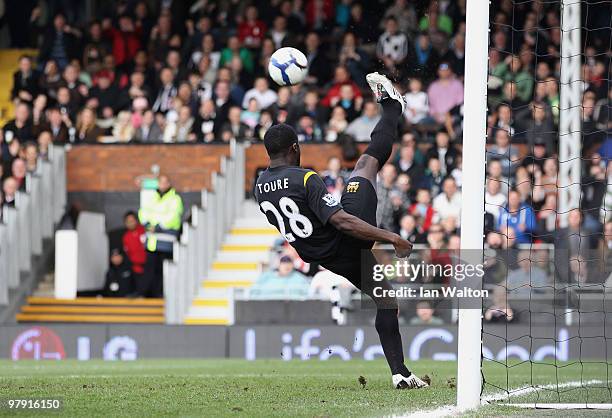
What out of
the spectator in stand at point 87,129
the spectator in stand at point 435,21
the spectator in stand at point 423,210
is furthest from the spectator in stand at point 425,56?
the spectator in stand at point 87,129

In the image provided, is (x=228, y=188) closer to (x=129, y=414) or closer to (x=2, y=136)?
(x=2, y=136)

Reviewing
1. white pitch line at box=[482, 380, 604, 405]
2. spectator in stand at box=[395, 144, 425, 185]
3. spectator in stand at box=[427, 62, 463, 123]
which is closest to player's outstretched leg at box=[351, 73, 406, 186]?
white pitch line at box=[482, 380, 604, 405]

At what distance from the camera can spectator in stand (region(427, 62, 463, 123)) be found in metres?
20.2

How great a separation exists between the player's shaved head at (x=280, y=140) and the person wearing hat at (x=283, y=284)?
7.84 meters

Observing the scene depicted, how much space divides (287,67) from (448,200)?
7.67 meters

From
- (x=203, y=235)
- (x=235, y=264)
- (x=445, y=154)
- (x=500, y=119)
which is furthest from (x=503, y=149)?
(x=203, y=235)

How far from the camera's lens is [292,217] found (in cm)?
970

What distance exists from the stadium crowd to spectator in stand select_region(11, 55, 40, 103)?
25mm

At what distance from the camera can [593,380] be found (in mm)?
11414

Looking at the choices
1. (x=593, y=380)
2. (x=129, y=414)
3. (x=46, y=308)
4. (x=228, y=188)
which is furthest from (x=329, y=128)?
(x=129, y=414)

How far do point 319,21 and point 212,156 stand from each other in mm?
3729

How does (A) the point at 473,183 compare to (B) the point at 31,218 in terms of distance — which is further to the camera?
(B) the point at 31,218

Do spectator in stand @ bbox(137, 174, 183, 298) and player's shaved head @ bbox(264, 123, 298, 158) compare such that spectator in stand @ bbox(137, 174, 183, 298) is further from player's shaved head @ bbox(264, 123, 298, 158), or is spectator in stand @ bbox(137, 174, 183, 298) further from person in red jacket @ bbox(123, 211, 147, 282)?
player's shaved head @ bbox(264, 123, 298, 158)

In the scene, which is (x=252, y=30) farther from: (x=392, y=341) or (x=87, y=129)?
(x=392, y=341)
